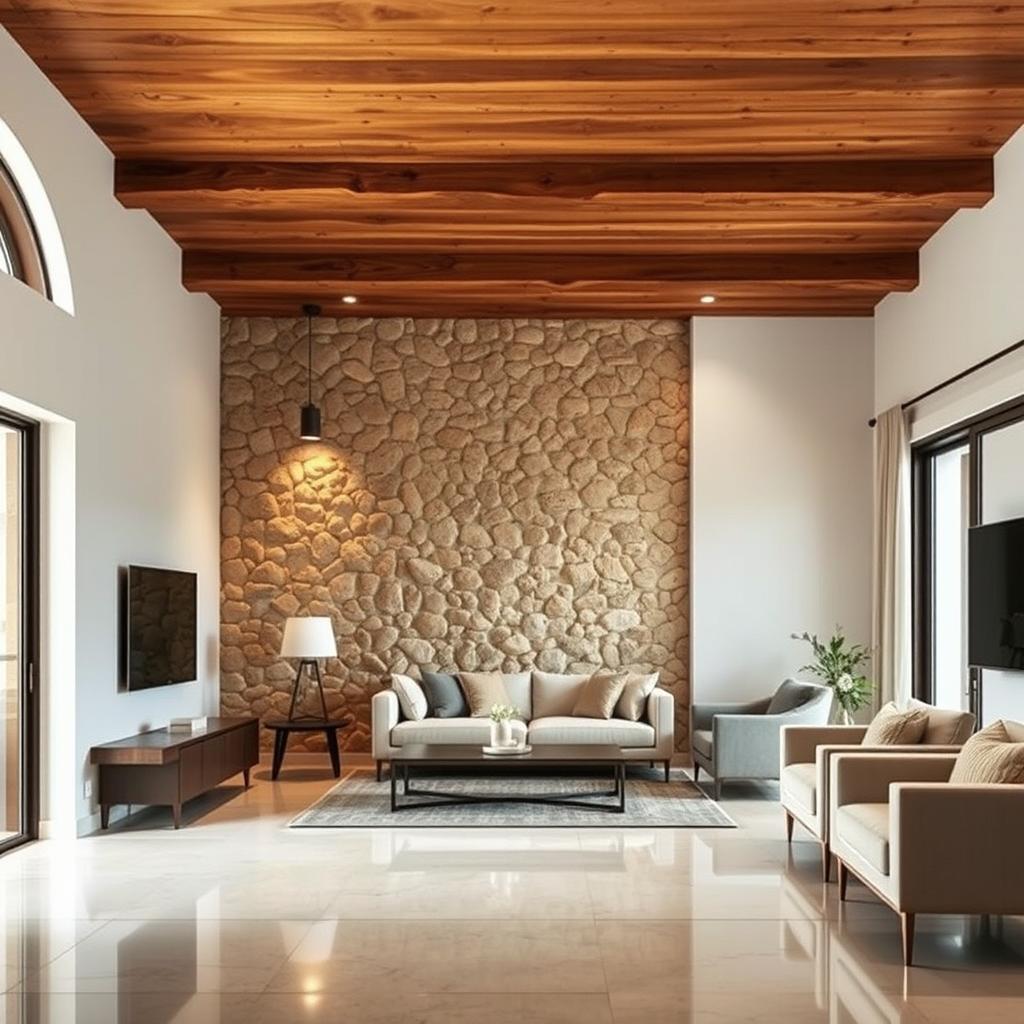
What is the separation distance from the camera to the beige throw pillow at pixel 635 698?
990cm

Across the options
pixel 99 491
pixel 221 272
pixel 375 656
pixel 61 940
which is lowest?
pixel 61 940

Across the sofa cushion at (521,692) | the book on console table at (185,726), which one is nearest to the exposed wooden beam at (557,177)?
the book on console table at (185,726)

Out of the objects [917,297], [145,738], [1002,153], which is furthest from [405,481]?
[1002,153]

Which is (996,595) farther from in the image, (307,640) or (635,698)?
(307,640)

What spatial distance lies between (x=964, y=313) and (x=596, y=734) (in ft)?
12.4

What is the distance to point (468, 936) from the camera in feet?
16.7

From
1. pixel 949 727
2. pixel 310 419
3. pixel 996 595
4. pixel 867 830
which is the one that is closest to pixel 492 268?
pixel 310 419

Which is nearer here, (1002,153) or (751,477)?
(1002,153)

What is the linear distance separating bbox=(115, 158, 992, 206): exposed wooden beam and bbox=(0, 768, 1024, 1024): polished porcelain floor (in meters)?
3.55

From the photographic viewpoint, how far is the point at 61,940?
4.98 meters

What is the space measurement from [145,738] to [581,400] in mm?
4463

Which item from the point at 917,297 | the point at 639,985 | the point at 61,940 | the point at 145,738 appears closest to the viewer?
the point at 639,985

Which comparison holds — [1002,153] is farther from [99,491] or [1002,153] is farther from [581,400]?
[99,491]

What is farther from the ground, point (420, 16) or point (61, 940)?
point (420, 16)
